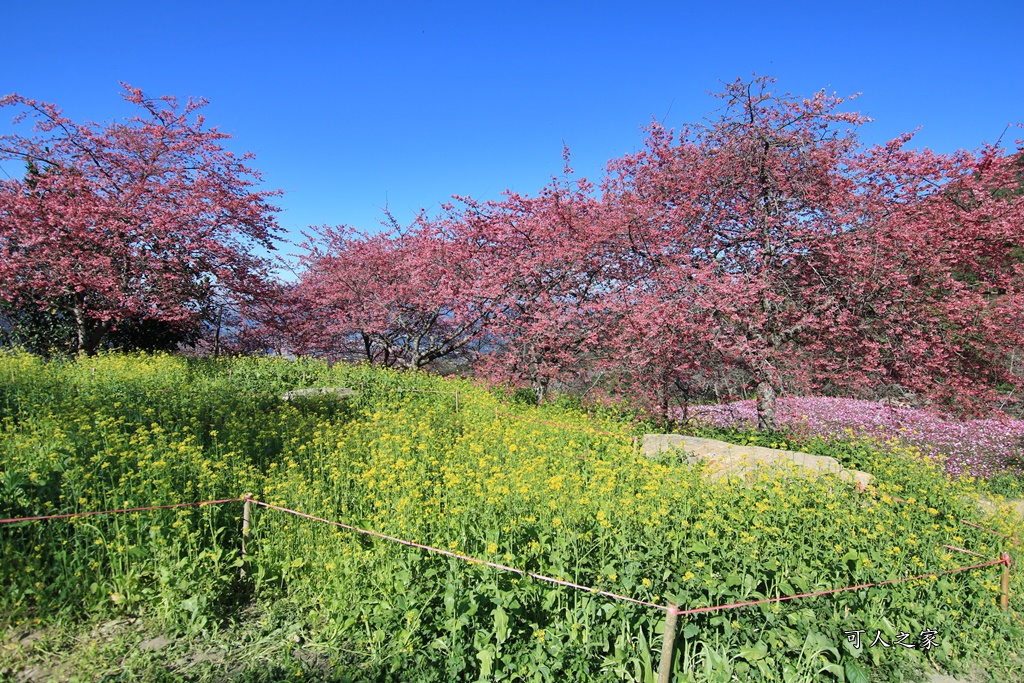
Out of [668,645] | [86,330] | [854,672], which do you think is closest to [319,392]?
[86,330]

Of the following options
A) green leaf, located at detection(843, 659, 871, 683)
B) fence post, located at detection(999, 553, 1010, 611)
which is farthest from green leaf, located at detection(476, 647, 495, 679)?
fence post, located at detection(999, 553, 1010, 611)

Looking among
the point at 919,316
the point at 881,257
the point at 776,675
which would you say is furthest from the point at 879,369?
the point at 776,675

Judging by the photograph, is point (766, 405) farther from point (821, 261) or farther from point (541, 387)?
point (541, 387)

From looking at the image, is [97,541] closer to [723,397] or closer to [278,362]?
[723,397]

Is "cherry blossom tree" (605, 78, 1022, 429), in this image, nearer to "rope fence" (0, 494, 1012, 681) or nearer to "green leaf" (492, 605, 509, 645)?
"rope fence" (0, 494, 1012, 681)

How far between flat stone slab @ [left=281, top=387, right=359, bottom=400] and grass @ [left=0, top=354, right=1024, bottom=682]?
427 centimetres

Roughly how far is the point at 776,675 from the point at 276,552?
3028 millimetres

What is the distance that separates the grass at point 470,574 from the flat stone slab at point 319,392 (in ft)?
14.0

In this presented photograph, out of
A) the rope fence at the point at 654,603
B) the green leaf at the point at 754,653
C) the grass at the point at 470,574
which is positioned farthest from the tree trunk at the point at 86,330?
the green leaf at the point at 754,653

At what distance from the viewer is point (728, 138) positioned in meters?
9.35

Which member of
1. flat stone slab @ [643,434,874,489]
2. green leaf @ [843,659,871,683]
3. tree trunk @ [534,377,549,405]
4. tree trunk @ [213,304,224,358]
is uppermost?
tree trunk @ [213,304,224,358]

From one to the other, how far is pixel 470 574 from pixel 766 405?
6.97m

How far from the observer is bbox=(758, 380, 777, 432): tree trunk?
8.43 meters

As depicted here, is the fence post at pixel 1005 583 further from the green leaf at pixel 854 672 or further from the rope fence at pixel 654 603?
the green leaf at pixel 854 672
